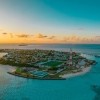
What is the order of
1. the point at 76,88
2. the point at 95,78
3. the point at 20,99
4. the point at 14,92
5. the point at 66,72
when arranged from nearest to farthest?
the point at 20,99 → the point at 14,92 → the point at 76,88 → the point at 95,78 → the point at 66,72

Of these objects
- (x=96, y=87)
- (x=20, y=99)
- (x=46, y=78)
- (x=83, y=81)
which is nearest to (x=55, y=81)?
(x=46, y=78)

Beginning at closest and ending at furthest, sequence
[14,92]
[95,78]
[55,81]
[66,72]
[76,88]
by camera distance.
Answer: [14,92] → [76,88] → [55,81] → [95,78] → [66,72]

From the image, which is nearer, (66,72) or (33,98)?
(33,98)

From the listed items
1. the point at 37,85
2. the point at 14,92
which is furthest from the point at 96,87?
the point at 14,92

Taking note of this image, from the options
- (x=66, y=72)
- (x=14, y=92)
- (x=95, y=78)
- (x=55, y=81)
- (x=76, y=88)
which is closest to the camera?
(x=14, y=92)

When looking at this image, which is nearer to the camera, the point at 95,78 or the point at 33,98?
the point at 33,98

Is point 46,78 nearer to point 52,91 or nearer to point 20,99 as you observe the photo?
point 52,91

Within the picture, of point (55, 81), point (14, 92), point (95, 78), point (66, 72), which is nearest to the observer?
point (14, 92)

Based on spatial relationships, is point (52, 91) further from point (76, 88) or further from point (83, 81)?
point (83, 81)
